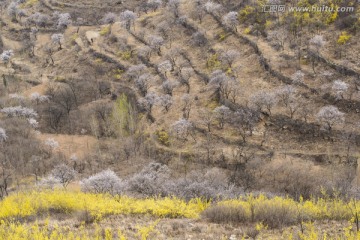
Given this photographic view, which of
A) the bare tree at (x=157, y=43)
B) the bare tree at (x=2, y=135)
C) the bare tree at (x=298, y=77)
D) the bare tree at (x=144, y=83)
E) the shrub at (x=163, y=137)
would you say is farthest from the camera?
the bare tree at (x=157, y=43)

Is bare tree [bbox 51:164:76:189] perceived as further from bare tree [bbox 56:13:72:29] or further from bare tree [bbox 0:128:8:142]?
bare tree [bbox 56:13:72:29]

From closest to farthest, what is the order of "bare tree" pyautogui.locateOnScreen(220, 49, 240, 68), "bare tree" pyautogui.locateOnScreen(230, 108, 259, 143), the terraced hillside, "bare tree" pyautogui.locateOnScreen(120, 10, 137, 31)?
the terraced hillside → "bare tree" pyautogui.locateOnScreen(230, 108, 259, 143) → "bare tree" pyautogui.locateOnScreen(220, 49, 240, 68) → "bare tree" pyautogui.locateOnScreen(120, 10, 137, 31)

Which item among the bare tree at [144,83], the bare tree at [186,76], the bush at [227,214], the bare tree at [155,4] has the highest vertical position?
the bare tree at [155,4]

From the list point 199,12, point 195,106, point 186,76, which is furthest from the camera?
point 199,12

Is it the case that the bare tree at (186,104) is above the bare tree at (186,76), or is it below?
below

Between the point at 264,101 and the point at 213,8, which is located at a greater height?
the point at 213,8

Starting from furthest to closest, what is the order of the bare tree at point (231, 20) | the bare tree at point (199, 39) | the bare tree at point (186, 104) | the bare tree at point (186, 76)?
1. the bare tree at point (199, 39)
2. the bare tree at point (231, 20)
3. the bare tree at point (186, 76)
4. the bare tree at point (186, 104)

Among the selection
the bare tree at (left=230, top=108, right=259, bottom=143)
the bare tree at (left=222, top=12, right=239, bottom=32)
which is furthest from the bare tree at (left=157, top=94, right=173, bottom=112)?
the bare tree at (left=222, top=12, right=239, bottom=32)

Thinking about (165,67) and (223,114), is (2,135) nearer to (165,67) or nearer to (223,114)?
(165,67)

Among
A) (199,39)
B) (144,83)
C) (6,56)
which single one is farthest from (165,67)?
(6,56)

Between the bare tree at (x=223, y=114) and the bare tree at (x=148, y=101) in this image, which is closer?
the bare tree at (x=223, y=114)

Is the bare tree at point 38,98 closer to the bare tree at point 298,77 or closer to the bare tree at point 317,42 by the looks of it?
the bare tree at point 298,77

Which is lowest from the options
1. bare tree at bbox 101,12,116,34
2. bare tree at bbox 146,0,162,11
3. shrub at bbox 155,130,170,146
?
shrub at bbox 155,130,170,146

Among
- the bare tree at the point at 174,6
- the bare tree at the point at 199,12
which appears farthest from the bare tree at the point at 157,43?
the bare tree at the point at 174,6
